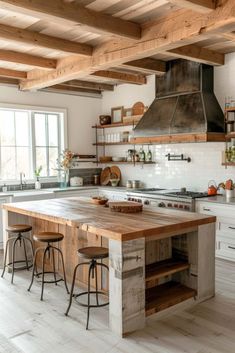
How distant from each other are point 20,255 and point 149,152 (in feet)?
9.80

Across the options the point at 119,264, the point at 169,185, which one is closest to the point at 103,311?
the point at 119,264

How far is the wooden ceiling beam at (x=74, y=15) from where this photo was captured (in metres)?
2.95

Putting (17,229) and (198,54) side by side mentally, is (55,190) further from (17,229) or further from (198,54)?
(198,54)

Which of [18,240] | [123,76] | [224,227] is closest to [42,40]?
[123,76]

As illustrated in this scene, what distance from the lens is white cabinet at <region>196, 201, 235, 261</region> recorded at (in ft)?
15.5

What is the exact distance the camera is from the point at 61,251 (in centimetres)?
426

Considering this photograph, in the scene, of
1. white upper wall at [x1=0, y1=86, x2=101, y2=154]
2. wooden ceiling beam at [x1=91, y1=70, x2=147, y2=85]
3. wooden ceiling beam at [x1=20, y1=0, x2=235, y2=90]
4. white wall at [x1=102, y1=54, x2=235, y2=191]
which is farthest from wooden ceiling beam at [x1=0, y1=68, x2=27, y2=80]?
white wall at [x1=102, y1=54, x2=235, y2=191]

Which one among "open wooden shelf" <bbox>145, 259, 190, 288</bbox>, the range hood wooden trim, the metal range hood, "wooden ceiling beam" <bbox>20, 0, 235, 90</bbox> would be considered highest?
"wooden ceiling beam" <bbox>20, 0, 235, 90</bbox>

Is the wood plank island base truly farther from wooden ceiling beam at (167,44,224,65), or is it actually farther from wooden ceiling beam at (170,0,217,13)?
wooden ceiling beam at (167,44,224,65)

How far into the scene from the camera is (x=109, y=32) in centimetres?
355

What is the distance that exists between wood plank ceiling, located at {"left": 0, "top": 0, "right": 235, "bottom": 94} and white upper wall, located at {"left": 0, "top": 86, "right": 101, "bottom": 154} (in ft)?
3.33

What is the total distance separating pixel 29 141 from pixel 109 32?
352 cm

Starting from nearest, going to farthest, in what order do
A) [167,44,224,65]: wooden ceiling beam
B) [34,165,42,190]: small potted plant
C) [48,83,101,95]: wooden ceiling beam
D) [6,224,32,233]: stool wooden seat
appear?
[6,224,32,233]: stool wooden seat, [167,44,224,65]: wooden ceiling beam, [34,165,42,190]: small potted plant, [48,83,101,95]: wooden ceiling beam

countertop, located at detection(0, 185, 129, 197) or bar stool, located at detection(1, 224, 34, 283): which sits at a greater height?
countertop, located at detection(0, 185, 129, 197)
